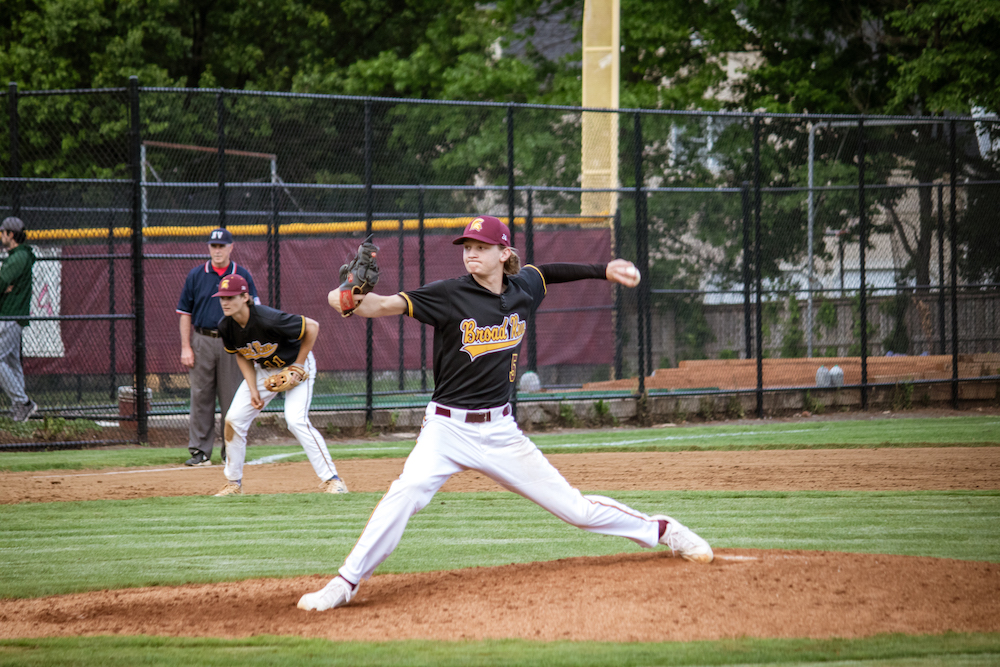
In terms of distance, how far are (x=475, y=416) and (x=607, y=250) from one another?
10.8 meters

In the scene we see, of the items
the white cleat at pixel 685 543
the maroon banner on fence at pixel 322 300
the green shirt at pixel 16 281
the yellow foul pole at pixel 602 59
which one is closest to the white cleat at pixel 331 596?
the white cleat at pixel 685 543

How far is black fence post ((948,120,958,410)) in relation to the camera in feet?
46.1

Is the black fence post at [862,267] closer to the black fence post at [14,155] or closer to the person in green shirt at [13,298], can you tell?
the person in green shirt at [13,298]

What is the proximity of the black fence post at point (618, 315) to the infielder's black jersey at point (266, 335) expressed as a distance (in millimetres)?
7112

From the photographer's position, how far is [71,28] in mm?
23484

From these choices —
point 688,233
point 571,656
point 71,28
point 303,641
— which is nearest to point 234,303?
point 303,641

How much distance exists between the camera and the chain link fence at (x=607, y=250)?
1331cm

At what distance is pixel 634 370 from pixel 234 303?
901cm

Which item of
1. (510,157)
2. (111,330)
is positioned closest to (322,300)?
(111,330)

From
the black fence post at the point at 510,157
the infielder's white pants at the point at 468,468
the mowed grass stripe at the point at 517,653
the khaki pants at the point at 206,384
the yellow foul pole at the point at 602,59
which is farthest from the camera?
the yellow foul pole at the point at 602,59

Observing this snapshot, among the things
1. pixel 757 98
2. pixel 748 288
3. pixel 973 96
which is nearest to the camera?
pixel 748 288

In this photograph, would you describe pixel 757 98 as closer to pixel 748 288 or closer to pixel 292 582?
pixel 748 288

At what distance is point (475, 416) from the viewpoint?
15.7 feet

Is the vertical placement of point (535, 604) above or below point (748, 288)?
below
